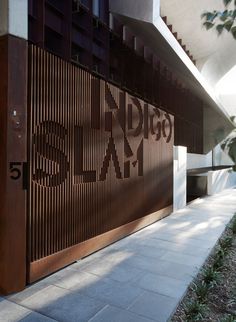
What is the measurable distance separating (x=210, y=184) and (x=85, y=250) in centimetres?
1015

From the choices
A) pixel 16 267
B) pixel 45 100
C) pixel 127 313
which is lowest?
pixel 127 313

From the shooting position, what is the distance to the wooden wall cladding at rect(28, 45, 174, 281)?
13.5 feet

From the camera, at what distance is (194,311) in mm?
3301

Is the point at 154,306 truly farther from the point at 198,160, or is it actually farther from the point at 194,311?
the point at 198,160

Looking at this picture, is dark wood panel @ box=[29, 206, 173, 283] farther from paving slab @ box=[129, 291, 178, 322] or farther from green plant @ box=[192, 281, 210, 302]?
green plant @ box=[192, 281, 210, 302]

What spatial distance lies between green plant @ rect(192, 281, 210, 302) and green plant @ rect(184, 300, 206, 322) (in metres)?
0.21

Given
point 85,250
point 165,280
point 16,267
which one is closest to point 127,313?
point 165,280

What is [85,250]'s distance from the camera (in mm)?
A: 5062

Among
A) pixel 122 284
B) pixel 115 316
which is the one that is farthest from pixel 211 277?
pixel 115 316

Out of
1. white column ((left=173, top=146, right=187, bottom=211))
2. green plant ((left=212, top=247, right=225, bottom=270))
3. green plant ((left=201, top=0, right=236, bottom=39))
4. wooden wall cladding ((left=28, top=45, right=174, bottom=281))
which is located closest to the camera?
green plant ((left=201, top=0, right=236, bottom=39))

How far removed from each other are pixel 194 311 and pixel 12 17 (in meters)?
3.72

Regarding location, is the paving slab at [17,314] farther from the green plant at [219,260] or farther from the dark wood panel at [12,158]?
the green plant at [219,260]

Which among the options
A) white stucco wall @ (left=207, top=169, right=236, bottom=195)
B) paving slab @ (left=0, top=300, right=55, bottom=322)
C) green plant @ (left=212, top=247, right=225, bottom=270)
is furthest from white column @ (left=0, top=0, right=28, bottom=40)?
white stucco wall @ (left=207, top=169, right=236, bottom=195)

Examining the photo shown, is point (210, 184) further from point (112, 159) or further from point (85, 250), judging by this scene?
point (85, 250)
